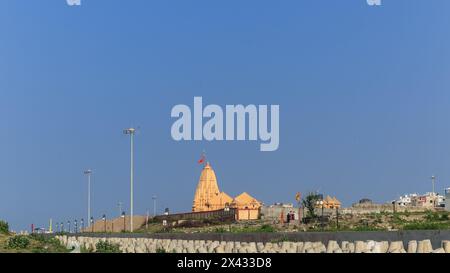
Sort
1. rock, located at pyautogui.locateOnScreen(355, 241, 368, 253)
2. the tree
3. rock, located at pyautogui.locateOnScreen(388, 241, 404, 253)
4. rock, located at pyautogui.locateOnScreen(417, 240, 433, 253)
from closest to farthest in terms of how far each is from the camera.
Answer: rock, located at pyautogui.locateOnScreen(417, 240, 433, 253), rock, located at pyautogui.locateOnScreen(388, 241, 404, 253), rock, located at pyautogui.locateOnScreen(355, 241, 368, 253), the tree

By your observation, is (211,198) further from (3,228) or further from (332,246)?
(332,246)

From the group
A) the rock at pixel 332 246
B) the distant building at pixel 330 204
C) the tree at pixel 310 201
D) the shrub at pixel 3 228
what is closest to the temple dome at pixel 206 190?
the distant building at pixel 330 204

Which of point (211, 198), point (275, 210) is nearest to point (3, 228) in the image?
point (275, 210)

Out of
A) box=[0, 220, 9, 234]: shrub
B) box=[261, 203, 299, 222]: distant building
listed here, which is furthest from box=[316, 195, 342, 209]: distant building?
box=[0, 220, 9, 234]: shrub

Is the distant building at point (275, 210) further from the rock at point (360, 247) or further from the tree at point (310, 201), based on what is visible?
the rock at point (360, 247)

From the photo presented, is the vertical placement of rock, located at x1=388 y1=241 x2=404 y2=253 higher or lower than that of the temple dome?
lower

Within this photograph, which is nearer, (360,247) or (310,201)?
(360,247)

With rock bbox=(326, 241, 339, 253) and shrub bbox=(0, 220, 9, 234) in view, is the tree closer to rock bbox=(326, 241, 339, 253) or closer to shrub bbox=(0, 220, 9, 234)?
shrub bbox=(0, 220, 9, 234)

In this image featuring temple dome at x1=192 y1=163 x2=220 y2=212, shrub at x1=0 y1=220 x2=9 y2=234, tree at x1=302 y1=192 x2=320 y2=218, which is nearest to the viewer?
shrub at x1=0 y1=220 x2=9 y2=234

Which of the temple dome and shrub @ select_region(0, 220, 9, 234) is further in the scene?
the temple dome

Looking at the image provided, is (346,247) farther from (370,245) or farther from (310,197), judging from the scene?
(310,197)

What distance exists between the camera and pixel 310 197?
94.4m
